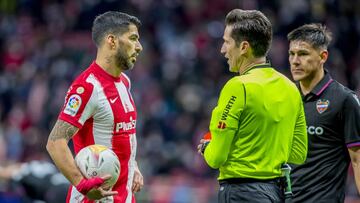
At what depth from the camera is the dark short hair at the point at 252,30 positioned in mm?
5660

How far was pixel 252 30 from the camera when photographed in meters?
5.65

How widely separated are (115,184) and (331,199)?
169 centimetres

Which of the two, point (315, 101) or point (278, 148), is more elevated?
point (315, 101)

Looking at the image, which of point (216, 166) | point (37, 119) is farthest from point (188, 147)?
point (216, 166)

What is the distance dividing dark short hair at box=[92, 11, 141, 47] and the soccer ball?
907mm

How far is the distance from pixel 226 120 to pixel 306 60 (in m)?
1.50

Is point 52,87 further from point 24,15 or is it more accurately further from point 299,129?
point 299,129

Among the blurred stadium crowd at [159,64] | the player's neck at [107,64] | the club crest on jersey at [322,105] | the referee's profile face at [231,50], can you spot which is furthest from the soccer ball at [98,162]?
the blurred stadium crowd at [159,64]

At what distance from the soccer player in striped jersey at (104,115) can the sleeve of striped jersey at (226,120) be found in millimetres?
899

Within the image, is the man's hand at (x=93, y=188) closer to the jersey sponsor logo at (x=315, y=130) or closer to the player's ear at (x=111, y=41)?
the player's ear at (x=111, y=41)

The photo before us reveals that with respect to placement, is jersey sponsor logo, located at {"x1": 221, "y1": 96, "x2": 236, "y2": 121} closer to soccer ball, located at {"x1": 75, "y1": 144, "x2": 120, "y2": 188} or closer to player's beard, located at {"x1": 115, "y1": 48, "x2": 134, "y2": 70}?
soccer ball, located at {"x1": 75, "y1": 144, "x2": 120, "y2": 188}

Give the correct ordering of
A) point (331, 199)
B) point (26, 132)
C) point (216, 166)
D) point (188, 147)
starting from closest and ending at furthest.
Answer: point (216, 166) → point (331, 199) → point (188, 147) → point (26, 132)

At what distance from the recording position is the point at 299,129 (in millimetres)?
6023

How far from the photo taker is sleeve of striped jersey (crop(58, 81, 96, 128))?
6.06 meters
